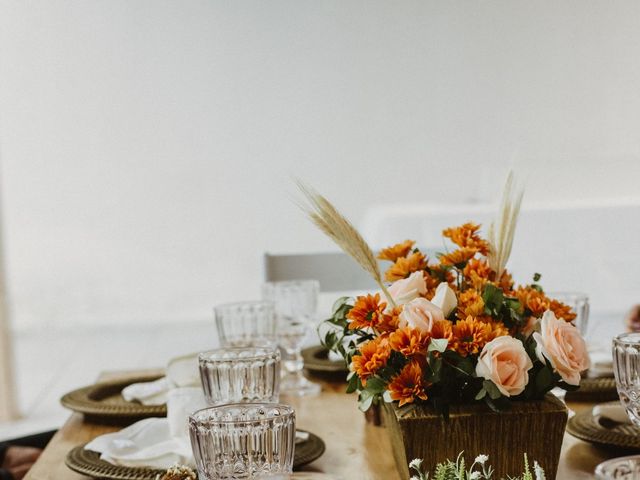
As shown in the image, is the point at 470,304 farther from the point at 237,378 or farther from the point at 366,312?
the point at 237,378

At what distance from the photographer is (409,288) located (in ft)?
3.78

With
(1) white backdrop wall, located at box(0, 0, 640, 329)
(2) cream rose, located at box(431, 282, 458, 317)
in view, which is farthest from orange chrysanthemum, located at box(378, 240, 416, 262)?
(1) white backdrop wall, located at box(0, 0, 640, 329)

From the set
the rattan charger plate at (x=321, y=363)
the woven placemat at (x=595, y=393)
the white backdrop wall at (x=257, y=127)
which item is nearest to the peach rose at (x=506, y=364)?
the woven placemat at (x=595, y=393)

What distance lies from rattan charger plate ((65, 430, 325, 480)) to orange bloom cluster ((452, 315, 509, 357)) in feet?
0.89

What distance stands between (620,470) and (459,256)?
0.48 meters

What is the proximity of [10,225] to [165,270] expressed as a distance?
110 centimetres

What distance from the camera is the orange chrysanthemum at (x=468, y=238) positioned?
46.8 inches

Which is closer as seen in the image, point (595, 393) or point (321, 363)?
point (595, 393)

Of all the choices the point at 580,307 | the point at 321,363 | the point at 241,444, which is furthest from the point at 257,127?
the point at 241,444

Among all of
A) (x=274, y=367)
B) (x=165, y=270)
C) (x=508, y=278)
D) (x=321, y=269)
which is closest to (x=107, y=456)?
(x=274, y=367)

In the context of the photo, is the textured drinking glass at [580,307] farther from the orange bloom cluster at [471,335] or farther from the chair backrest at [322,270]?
the chair backrest at [322,270]

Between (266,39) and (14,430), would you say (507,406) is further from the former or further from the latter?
(266,39)

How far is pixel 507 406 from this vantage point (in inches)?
40.6

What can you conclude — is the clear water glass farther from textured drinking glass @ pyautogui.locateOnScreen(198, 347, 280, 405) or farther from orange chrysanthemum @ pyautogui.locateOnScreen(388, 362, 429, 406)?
orange chrysanthemum @ pyautogui.locateOnScreen(388, 362, 429, 406)
